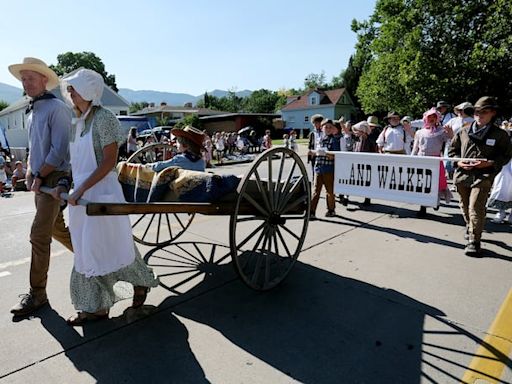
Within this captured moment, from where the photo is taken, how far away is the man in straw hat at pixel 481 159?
15.7 feet

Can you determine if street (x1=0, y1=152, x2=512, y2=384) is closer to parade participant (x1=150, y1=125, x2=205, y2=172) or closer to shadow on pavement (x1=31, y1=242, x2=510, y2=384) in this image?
shadow on pavement (x1=31, y1=242, x2=510, y2=384)

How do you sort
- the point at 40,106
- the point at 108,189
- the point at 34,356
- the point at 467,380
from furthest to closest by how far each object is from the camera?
the point at 40,106, the point at 108,189, the point at 34,356, the point at 467,380

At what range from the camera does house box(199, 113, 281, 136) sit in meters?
48.2

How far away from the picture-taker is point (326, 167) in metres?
7.02

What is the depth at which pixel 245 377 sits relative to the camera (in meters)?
2.59

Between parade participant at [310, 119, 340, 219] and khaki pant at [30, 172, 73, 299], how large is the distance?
14.4 ft

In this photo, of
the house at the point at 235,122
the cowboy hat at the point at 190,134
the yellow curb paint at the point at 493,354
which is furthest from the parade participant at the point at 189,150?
the house at the point at 235,122

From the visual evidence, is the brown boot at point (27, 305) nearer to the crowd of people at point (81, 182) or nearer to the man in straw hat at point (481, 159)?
the crowd of people at point (81, 182)

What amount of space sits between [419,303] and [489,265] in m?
1.53

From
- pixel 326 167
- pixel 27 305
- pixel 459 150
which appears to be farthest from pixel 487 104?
pixel 27 305

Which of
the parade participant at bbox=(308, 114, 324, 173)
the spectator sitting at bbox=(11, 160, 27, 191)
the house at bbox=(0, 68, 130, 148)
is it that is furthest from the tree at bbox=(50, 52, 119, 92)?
the parade participant at bbox=(308, 114, 324, 173)

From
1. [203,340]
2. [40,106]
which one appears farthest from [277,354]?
[40,106]

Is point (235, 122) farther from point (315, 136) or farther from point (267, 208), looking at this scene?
point (267, 208)

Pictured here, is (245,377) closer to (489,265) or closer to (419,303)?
(419,303)
